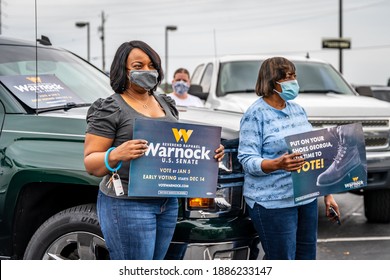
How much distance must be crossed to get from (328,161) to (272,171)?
349 millimetres

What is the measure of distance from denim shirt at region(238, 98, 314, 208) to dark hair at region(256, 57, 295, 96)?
0.34 ft

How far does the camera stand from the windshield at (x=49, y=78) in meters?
3.94

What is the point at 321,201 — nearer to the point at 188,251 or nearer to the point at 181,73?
the point at 181,73

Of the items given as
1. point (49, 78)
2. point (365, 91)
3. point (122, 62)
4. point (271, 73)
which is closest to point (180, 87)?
point (365, 91)

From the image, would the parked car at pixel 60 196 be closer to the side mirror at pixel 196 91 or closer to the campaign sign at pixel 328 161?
the campaign sign at pixel 328 161

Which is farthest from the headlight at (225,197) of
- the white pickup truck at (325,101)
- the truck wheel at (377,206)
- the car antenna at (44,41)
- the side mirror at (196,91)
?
the side mirror at (196,91)

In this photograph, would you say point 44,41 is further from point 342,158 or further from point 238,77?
point 238,77

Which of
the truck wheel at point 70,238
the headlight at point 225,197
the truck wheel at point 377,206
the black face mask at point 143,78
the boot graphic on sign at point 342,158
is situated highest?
the black face mask at point 143,78

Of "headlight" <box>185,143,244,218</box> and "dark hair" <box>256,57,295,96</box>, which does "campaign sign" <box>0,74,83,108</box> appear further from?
"dark hair" <box>256,57,295,96</box>

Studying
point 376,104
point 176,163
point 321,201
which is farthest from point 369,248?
point 176,163

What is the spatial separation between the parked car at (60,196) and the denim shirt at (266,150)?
16 centimetres

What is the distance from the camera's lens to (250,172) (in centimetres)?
328

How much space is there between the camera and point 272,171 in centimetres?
323
